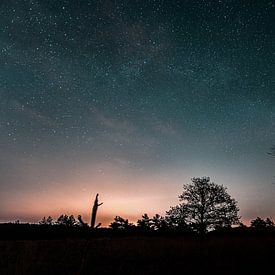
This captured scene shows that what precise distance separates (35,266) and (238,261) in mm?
9493

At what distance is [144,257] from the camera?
692 inches

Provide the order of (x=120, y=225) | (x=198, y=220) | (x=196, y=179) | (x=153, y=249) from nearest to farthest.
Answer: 1. (x=153, y=249)
2. (x=198, y=220)
3. (x=196, y=179)
4. (x=120, y=225)

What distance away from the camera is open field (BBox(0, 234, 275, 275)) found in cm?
1516

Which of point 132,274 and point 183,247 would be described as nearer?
point 132,274

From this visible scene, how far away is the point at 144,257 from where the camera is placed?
17.6 meters

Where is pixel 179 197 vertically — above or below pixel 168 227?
above

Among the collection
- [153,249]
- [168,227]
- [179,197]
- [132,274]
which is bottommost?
[132,274]

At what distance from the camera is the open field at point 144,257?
15.2 meters

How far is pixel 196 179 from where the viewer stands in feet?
161

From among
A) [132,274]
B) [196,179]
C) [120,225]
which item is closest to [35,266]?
[132,274]

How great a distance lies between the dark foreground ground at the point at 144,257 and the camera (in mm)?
15156

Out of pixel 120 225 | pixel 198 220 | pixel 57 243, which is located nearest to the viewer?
pixel 57 243

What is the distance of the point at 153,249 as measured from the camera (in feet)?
64.4

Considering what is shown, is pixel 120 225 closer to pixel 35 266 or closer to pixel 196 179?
pixel 196 179
